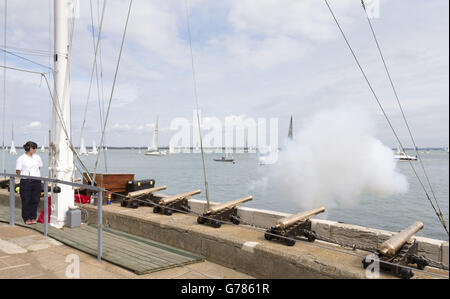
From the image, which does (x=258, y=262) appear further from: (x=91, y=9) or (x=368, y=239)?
(x=91, y=9)

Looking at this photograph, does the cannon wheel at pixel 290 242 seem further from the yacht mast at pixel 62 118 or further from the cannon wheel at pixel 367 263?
the yacht mast at pixel 62 118

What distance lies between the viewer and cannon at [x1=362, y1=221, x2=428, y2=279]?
4.16m

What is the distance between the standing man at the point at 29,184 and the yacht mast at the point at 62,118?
0.42 metres

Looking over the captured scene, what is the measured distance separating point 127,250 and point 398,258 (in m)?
4.41

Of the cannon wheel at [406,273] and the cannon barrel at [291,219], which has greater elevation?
the cannon barrel at [291,219]

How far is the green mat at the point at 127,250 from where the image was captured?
5066 millimetres

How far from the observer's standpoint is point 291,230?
5.78 metres

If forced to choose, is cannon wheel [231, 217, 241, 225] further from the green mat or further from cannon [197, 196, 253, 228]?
the green mat

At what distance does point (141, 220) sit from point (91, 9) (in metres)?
6.67

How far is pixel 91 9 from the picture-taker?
9.73m

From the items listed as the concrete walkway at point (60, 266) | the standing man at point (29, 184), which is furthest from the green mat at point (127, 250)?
the standing man at point (29, 184)

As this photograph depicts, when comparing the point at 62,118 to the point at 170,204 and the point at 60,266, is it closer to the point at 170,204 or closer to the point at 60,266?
the point at 170,204

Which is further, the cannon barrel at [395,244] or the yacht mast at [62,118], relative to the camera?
the yacht mast at [62,118]

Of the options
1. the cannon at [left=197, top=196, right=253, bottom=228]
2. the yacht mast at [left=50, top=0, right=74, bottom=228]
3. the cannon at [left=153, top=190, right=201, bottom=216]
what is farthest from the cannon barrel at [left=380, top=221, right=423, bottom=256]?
the yacht mast at [left=50, top=0, right=74, bottom=228]
